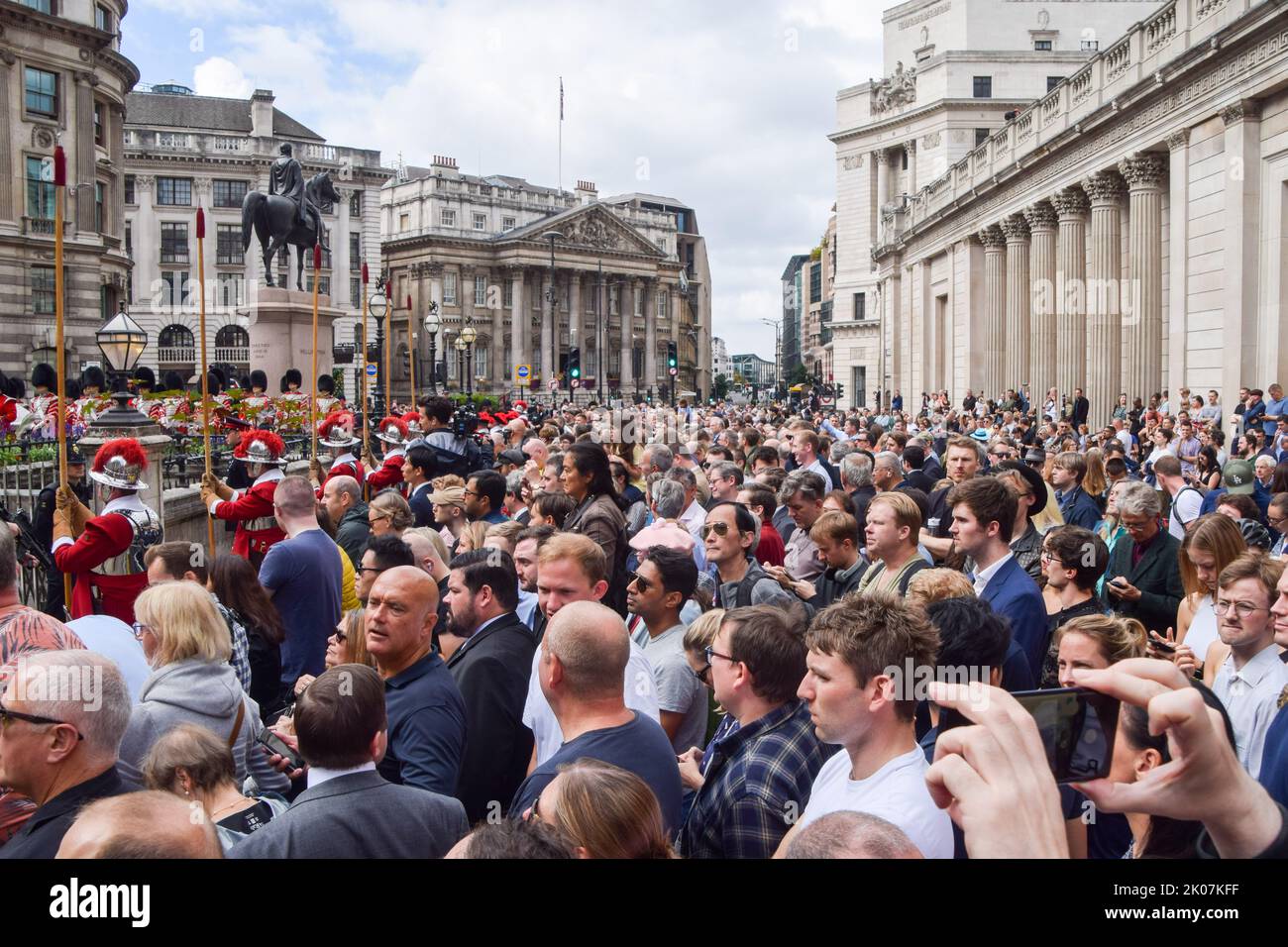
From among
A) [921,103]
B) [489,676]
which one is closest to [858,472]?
[489,676]

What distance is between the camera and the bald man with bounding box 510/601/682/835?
4070mm

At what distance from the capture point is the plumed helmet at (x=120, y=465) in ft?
25.3

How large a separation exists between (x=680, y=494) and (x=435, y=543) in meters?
2.20

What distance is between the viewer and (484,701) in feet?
16.5

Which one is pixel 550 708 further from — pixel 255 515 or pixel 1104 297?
pixel 1104 297

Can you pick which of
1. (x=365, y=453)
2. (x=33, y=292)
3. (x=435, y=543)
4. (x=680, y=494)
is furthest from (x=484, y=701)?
(x=33, y=292)

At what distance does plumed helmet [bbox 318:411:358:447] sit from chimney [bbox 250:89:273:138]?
67501mm

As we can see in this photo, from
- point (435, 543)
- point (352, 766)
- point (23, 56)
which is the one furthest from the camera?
point (23, 56)

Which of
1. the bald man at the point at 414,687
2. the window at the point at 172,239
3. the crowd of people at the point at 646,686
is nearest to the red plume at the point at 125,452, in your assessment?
the crowd of people at the point at 646,686

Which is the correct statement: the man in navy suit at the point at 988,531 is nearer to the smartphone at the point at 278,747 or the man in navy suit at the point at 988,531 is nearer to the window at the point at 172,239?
the smartphone at the point at 278,747

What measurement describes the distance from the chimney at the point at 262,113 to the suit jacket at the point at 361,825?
79.9 m

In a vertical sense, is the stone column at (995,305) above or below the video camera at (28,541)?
above
